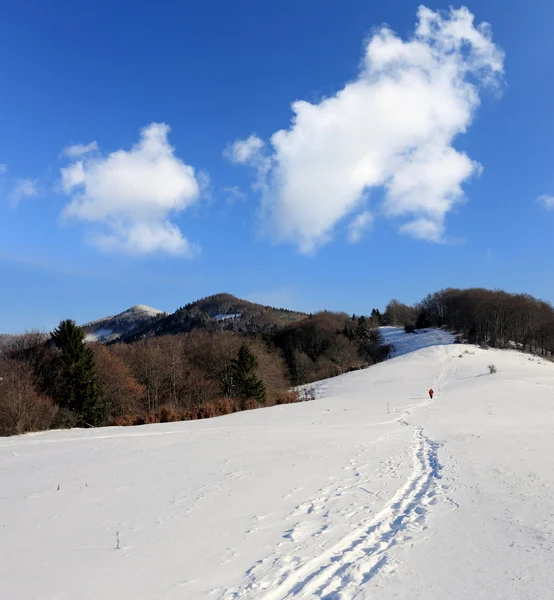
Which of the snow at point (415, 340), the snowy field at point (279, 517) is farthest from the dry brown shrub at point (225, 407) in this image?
the snow at point (415, 340)

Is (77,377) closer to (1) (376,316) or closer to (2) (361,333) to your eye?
(2) (361,333)

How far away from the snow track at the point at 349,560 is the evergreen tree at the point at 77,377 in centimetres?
3603

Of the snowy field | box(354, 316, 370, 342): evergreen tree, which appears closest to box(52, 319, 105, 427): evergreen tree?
the snowy field

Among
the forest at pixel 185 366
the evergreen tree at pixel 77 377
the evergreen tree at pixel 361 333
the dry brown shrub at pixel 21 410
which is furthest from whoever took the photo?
the evergreen tree at pixel 361 333

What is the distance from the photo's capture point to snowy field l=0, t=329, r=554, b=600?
4996 mm

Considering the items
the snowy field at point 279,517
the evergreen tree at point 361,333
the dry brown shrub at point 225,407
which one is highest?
the evergreen tree at point 361,333

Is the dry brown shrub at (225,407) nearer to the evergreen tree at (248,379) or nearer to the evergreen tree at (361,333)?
the evergreen tree at (248,379)

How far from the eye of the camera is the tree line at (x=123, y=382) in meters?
29.7

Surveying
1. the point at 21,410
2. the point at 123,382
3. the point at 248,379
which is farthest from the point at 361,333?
the point at 21,410

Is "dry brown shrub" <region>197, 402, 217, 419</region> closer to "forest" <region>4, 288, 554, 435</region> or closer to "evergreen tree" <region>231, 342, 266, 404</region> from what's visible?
"forest" <region>4, 288, 554, 435</region>

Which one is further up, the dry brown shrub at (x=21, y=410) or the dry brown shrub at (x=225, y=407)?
the dry brown shrub at (x=21, y=410)

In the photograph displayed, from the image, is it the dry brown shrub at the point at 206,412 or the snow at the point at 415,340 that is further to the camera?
the snow at the point at 415,340

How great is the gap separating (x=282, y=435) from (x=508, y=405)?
19.5 metres

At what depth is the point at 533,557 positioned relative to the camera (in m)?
5.47
